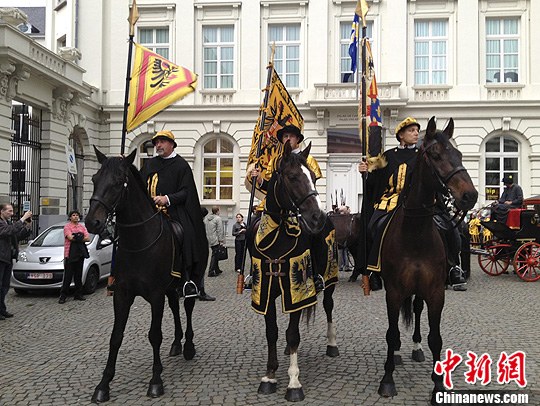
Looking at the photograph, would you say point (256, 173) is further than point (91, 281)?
No

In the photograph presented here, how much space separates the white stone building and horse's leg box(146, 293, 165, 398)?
1643 cm

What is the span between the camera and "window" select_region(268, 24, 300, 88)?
2273cm

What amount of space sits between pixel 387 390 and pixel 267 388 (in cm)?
109

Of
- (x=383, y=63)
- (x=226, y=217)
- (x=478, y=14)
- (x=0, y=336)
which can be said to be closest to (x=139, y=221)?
(x=0, y=336)

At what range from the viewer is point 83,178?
2150 centimetres

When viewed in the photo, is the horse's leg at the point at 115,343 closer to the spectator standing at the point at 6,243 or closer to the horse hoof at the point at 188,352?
the horse hoof at the point at 188,352

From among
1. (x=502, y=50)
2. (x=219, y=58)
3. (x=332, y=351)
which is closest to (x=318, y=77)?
(x=219, y=58)

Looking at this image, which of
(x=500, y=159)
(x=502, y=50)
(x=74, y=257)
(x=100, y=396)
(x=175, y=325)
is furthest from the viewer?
(x=502, y=50)

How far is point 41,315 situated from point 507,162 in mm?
19956

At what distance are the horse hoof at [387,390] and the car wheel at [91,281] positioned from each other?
7659 mm

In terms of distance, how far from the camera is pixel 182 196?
17.4 feet

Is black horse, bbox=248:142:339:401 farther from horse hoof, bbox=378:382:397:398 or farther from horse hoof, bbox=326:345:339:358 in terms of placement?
horse hoof, bbox=326:345:339:358

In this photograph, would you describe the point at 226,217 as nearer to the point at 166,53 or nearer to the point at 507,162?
the point at 166,53

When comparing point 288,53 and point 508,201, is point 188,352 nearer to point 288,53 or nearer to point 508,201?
point 508,201
